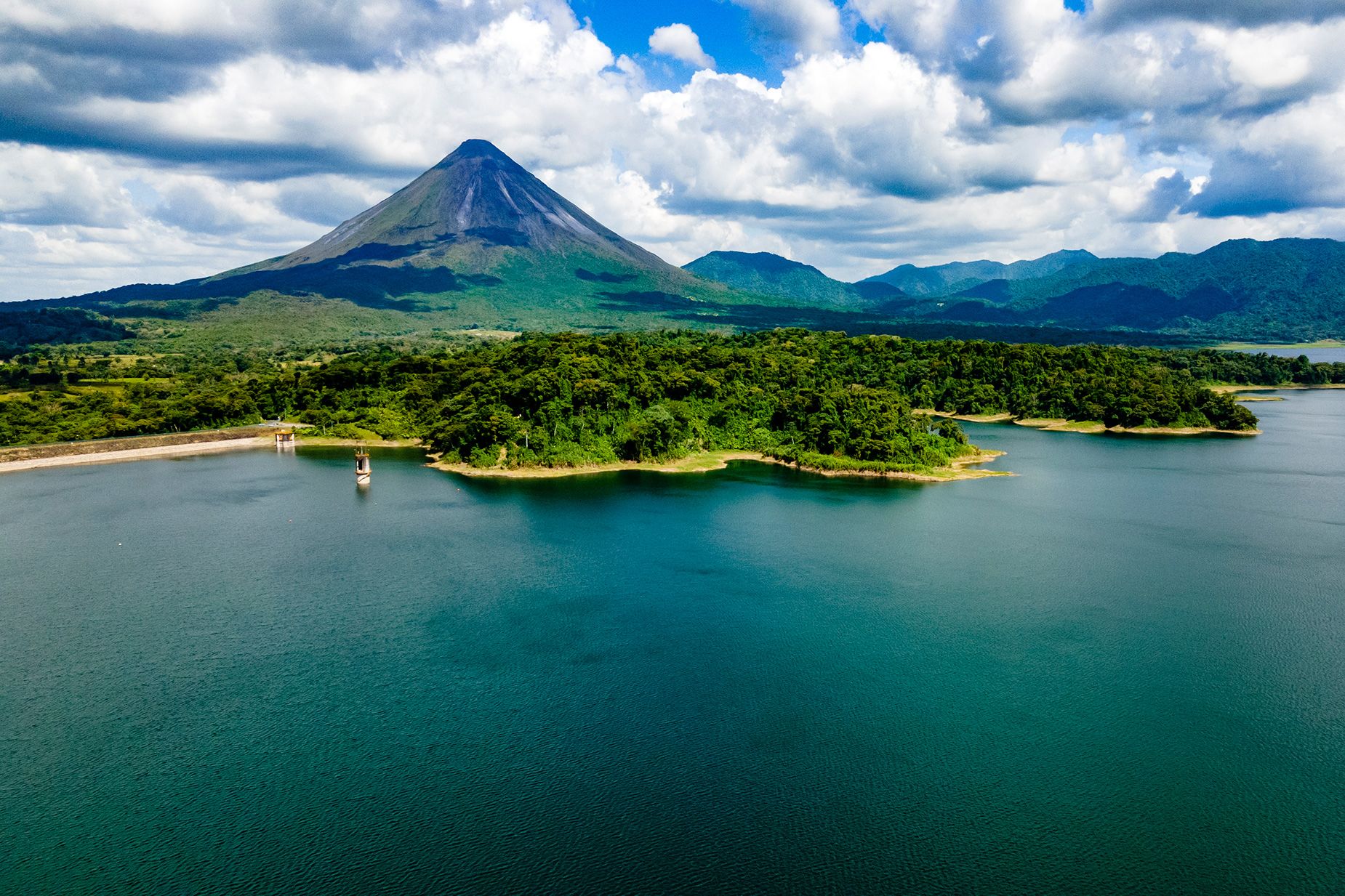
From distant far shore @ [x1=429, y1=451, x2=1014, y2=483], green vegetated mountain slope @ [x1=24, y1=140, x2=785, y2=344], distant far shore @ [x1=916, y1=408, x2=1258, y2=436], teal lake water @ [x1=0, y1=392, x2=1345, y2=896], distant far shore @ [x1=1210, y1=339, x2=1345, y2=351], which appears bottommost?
teal lake water @ [x1=0, y1=392, x2=1345, y2=896]

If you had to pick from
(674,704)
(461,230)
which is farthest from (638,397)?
(461,230)

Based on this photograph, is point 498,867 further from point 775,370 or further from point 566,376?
point 775,370

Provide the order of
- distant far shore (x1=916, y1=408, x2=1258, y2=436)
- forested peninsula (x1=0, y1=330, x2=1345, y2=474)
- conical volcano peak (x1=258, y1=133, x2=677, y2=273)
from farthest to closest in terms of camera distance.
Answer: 1. conical volcano peak (x1=258, y1=133, x2=677, y2=273)
2. distant far shore (x1=916, y1=408, x2=1258, y2=436)
3. forested peninsula (x1=0, y1=330, x2=1345, y2=474)

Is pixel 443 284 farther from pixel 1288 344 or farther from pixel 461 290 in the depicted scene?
pixel 1288 344

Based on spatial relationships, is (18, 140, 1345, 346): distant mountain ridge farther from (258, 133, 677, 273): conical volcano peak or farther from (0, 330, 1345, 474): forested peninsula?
(0, 330, 1345, 474): forested peninsula

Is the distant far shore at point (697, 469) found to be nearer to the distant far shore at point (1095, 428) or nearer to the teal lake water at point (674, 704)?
the teal lake water at point (674, 704)

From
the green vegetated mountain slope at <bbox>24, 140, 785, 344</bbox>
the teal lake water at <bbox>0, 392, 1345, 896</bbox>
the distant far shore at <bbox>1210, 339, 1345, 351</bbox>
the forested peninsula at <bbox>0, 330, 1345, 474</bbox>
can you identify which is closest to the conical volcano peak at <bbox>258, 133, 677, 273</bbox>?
the green vegetated mountain slope at <bbox>24, 140, 785, 344</bbox>

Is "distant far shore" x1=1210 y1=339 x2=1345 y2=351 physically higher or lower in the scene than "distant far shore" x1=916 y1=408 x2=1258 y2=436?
higher
